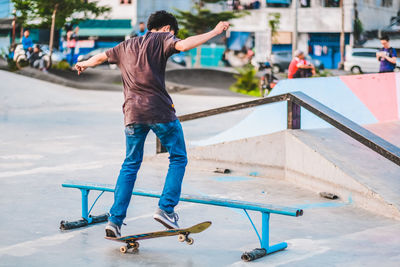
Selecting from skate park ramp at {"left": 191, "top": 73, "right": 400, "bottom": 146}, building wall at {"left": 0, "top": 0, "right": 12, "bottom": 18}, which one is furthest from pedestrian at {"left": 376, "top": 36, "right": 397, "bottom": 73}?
building wall at {"left": 0, "top": 0, "right": 12, "bottom": 18}

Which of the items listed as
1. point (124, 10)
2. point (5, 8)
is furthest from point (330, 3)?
point (5, 8)

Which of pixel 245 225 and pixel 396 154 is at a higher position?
pixel 396 154

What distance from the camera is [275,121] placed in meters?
9.01

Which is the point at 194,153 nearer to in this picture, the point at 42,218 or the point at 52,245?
the point at 42,218

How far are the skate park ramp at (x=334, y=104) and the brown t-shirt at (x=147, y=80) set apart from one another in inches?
161

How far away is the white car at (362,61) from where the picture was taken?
46.1 metres

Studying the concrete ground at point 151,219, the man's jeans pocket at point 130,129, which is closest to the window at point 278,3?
the concrete ground at point 151,219

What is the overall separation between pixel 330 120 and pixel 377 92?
379cm

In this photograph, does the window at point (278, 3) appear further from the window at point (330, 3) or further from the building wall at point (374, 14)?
the building wall at point (374, 14)

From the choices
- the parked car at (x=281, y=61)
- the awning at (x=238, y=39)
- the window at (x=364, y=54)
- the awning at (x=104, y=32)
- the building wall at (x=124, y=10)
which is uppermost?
the building wall at (x=124, y=10)

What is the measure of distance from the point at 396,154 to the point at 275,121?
310cm

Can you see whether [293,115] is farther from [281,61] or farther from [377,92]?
[281,61]

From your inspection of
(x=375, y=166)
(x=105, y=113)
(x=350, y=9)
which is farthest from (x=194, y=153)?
(x=350, y=9)

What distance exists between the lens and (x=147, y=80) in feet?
16.1
